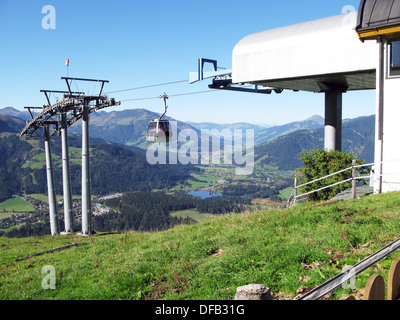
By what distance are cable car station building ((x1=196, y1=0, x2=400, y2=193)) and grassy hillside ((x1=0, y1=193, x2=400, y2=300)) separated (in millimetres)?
4936

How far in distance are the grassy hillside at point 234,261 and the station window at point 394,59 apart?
6.41 meters

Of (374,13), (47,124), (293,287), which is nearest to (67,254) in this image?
(293,287)

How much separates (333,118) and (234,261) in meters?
20.3

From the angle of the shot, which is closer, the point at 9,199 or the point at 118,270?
the point at 118,270

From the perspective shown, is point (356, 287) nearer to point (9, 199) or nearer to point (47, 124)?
point (47, 124)

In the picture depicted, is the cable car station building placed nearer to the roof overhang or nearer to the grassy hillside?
the roof overhang

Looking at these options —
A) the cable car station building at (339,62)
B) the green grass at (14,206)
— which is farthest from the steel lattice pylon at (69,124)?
the green grass at (14,206)

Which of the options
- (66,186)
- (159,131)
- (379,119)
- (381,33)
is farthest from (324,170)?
(66,186)

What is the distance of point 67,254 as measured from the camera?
13156mm

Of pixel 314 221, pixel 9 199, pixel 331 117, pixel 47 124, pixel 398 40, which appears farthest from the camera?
pixel 9 199

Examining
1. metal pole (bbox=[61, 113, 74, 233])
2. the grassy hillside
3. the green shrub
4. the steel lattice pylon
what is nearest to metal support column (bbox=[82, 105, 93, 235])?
the steel lattice pylon

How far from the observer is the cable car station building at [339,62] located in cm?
1423

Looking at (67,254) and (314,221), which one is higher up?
(314,221)
